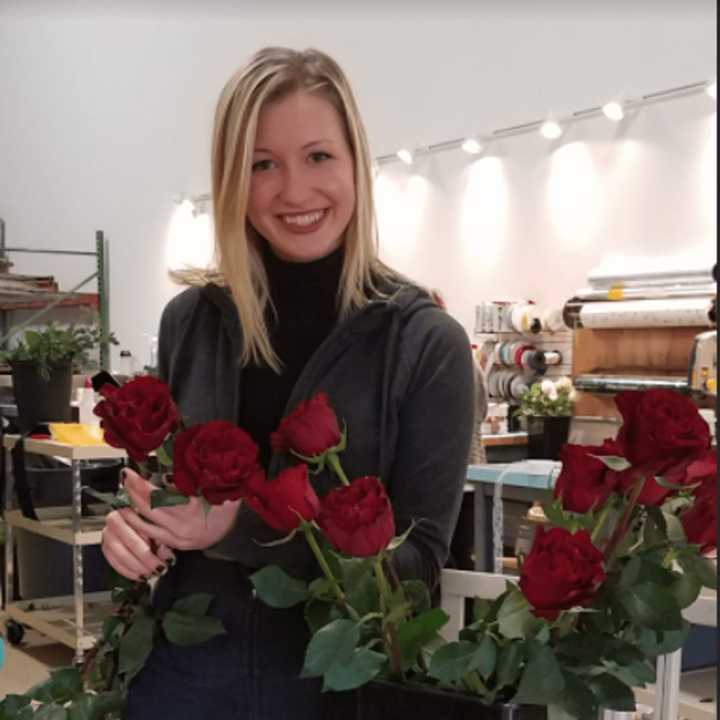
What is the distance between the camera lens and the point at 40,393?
439 cm

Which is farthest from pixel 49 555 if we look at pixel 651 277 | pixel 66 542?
pixel 651 277

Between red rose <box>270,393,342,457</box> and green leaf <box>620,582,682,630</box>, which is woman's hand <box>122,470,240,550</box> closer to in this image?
red rose <box>270,393,342,457</box>

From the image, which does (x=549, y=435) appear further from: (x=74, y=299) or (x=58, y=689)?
(x=58, y=689)

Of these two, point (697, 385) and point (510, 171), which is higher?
point (510, 171)

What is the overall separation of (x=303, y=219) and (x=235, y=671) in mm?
427

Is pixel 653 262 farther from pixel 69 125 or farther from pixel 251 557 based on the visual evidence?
pixel 69 125

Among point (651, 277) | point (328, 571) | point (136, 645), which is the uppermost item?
point (651, 277)

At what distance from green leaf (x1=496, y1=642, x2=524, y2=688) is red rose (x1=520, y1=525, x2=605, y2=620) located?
4 centimetres

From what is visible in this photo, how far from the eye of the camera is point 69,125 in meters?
9.70

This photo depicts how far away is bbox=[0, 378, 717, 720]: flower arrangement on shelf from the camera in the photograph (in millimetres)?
646

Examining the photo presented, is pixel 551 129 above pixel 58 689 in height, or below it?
above

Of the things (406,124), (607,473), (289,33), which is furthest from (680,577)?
(289,33)

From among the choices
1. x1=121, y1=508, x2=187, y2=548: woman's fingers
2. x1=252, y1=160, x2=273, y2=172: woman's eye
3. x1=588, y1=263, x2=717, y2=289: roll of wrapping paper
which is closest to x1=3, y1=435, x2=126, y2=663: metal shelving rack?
x1=588, y1=263, x2=717, y2=289: roll of wrapping paper

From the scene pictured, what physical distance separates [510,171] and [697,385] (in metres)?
2.18
